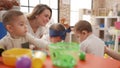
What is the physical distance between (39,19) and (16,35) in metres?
0.56

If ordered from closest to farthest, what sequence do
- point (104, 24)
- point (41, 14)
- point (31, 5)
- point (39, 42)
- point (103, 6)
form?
point (39, 42)
point (41, 14)
point (31, 5)
point (104, 24)
point (103, 6)

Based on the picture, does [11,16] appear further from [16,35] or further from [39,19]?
[39,19]

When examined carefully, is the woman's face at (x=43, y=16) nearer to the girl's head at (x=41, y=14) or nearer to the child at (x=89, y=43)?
the girl's head at (x=41, y=14)

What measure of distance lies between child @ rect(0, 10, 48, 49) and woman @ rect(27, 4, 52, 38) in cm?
53

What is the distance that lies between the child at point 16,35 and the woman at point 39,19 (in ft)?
1.73

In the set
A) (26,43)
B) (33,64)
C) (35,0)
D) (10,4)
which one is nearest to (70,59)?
(33,64)

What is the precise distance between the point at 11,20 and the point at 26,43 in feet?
0.60

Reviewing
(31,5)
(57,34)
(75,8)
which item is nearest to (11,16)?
(57,34)

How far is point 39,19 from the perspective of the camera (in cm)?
178

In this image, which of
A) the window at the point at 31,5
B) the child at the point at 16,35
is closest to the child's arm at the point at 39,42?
the child at the point at 16,35

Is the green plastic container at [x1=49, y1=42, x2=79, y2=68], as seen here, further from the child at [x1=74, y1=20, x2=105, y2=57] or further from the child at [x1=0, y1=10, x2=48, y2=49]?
the child at [x1=74, y1=20, x2=105, y2=57]

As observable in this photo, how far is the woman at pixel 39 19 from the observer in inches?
68.7

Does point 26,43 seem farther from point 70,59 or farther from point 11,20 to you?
point 70,59

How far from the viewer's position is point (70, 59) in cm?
72
